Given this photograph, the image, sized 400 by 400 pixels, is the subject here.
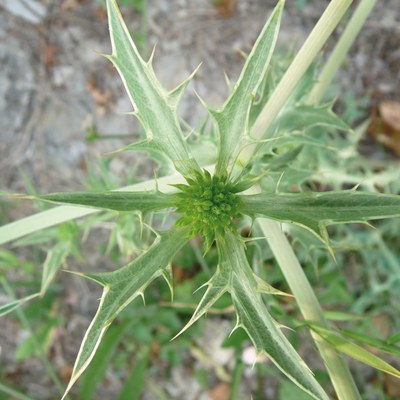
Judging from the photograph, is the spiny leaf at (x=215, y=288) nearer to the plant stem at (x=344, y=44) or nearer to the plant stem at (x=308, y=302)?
the plant stem at (x=308, y=302)

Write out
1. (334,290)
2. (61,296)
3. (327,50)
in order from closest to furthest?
1. (334,290)
2. (327,50)
3. (61,296)

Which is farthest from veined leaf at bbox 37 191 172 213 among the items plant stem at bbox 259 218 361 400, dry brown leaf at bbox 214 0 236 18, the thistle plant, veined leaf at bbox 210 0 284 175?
A: dry brown leaf at bbox 214 0 236 18

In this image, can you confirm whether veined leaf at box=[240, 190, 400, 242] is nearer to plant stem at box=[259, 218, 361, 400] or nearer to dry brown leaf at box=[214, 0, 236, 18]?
plant stem at box=[259, 218, 361, 400]

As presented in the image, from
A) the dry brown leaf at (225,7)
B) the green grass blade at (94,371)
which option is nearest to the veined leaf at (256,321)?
the green grass blade at (94,371)

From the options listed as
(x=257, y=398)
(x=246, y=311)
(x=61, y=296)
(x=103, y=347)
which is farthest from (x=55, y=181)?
(x=246, y=311)

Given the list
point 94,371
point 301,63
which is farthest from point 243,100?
point 94,371

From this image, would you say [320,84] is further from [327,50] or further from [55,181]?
[55,181]
